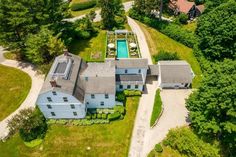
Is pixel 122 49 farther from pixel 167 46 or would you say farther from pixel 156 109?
pixel 156 109

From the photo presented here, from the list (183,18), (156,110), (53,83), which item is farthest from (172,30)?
(53,83)

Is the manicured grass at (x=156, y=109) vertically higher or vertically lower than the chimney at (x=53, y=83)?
lower

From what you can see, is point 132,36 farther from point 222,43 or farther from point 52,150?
point 52,150

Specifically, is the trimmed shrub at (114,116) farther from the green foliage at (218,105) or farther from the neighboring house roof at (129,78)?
the green foliage at (218,105)

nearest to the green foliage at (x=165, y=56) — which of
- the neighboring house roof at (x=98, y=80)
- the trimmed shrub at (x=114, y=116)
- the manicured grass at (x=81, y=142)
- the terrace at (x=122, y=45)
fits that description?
the terrace at (x=122, y=45)

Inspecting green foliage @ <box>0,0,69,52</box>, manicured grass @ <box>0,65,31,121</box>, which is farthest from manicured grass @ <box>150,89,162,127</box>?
green foliage @ <box>0,0,69,52</box>

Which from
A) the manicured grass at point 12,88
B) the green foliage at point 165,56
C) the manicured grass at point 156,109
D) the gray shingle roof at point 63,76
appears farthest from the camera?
the green foliage at point 165,56
